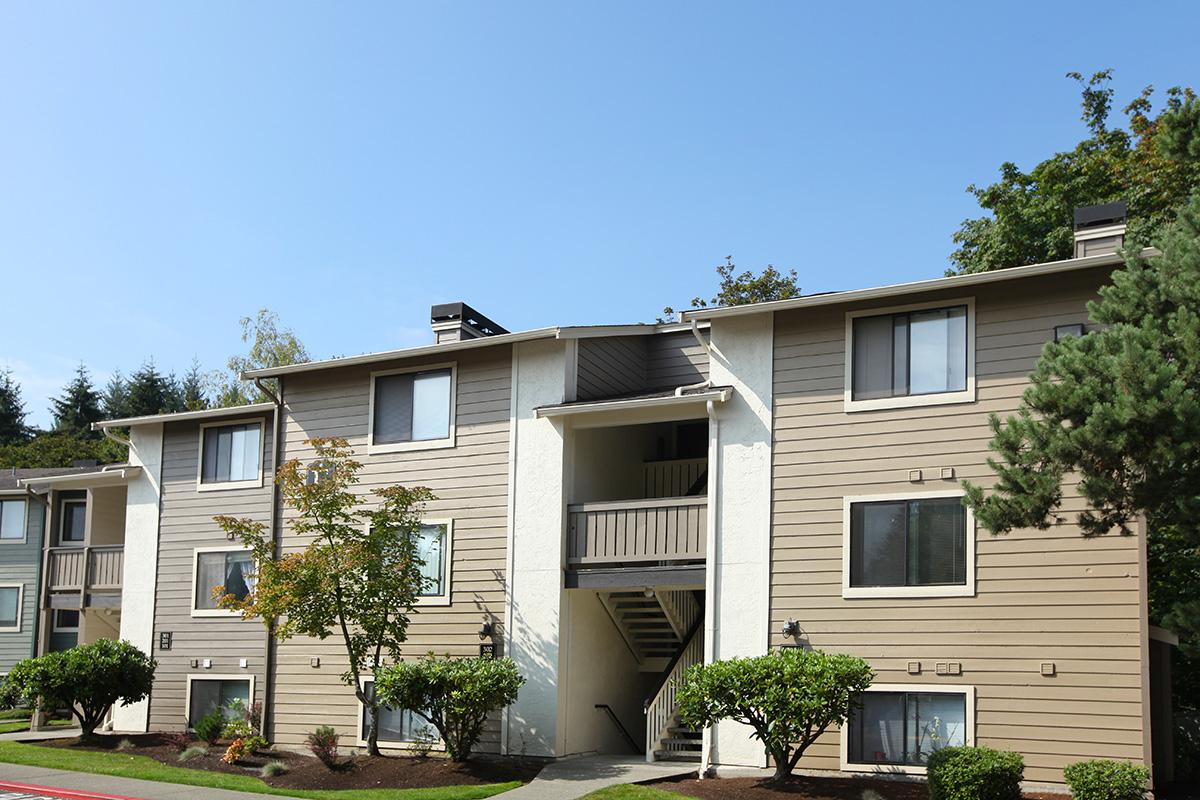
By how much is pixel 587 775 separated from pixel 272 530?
8692 millimetres

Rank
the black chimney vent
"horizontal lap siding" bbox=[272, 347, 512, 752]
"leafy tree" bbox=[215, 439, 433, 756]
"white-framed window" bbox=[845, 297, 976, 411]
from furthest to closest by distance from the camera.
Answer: "horizontal lap siding" bbox=[272, 347, 512, 752] < "leafy tree" bbox=[215, 439, 433, 756] < the black chimney vent < "white-framed window" bbox=[845, 297, 976, 411]

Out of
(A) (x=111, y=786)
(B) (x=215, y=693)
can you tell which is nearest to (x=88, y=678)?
(B) (x=215, y=693)

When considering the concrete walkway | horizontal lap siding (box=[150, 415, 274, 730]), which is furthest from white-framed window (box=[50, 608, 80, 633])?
the concrete walkway

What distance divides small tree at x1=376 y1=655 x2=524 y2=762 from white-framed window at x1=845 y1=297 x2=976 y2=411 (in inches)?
267

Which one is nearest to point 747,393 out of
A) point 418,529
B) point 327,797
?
point 418,529

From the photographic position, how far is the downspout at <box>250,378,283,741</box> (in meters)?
23.4

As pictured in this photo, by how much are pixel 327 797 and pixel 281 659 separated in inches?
251

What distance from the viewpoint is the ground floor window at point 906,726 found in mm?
17297

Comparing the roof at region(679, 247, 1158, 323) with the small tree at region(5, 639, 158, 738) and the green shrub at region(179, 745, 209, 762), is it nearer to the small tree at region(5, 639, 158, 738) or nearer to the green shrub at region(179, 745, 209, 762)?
the green shrub at region(179, 745, 209, 762)

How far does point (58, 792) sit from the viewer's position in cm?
1764

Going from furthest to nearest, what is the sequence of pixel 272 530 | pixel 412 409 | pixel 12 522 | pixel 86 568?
pixel 12 522
pixel 86 568
pixel 272 530
pixel 412 409

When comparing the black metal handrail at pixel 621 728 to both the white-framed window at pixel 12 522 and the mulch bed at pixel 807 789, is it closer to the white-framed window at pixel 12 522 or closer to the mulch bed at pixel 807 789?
the mulch bed at pixel 807 789

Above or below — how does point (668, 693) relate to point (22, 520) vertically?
below

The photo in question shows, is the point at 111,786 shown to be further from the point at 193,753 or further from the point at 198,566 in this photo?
the point at 198,566
